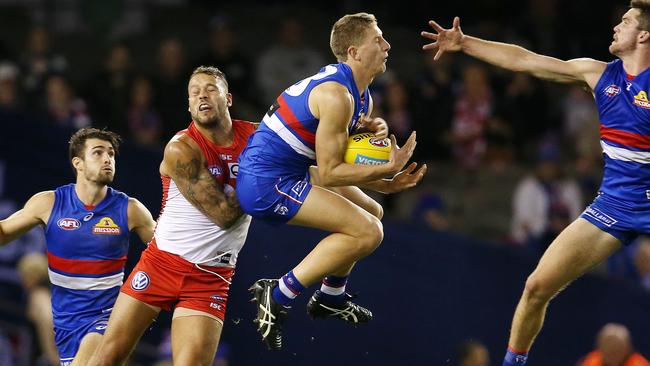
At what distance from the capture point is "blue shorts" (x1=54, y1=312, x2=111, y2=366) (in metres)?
10.1

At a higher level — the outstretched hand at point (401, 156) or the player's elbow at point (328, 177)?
the outstretched hand at point (401, 156)

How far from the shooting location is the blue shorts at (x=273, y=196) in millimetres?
9062

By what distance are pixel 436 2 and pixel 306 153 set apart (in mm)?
9432

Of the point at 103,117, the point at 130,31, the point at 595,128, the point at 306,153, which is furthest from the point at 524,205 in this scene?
the point at 130,31

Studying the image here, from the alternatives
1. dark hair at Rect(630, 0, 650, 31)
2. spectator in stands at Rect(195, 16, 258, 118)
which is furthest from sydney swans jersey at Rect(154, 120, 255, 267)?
spectator in stands at Rect(195, 16, 258, 118)

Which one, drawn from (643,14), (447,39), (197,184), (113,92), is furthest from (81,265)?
(113,92)

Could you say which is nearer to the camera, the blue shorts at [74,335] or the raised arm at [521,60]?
the raised arm at [521,60]

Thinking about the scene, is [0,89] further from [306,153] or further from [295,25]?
[306,153]

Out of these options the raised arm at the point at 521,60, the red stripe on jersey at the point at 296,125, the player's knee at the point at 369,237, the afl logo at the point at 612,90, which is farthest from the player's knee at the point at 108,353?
the afl logo at the point at 612,90

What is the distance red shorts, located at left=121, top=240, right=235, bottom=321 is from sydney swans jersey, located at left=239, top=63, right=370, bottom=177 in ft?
3.04

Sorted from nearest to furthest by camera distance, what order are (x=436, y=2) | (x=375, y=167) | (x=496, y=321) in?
(x=375, y=167), (x=496, y=321), (x=436, y=2)

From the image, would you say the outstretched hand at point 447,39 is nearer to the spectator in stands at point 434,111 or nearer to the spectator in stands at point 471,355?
the spectator in stands at point 471,355

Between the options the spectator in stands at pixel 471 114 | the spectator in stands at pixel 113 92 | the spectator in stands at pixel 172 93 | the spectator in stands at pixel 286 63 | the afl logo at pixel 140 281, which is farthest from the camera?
the spectator in stands at pixel 286 63

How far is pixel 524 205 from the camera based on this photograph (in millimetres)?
14781
